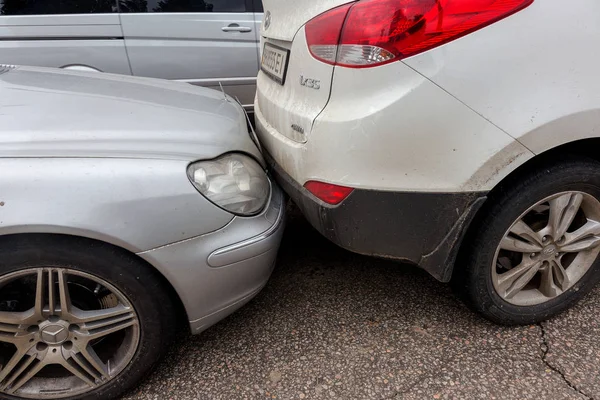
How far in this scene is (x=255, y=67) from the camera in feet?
13.3

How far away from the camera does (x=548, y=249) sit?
77.6 inches

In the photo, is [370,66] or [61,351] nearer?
[370,66]

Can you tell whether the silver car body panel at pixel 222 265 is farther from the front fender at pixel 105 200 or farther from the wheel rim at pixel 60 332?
the wheel rim at pixel 60 332

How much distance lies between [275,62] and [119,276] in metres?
1.21

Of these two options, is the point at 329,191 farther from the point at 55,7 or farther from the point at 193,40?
the point at 55,7

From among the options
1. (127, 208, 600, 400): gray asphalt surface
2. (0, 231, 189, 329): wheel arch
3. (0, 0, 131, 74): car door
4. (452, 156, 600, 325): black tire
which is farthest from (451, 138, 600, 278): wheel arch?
(0, 0, 131, 74): car door

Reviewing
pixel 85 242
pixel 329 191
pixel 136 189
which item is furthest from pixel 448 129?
pixel 85 242

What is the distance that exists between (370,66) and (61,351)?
1551mm

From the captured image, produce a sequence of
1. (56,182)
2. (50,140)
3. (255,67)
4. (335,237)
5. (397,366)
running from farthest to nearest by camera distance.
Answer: (255,67) → (397,366) → (335,237) → (50,140) → (56,182)

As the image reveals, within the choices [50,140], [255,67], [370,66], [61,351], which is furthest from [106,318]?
[255,67]

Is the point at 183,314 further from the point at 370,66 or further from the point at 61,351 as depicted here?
the point at 370,66

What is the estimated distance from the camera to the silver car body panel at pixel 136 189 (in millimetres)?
1450

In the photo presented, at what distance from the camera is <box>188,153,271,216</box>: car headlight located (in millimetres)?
1661

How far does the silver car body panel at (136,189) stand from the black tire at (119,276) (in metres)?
0.05
